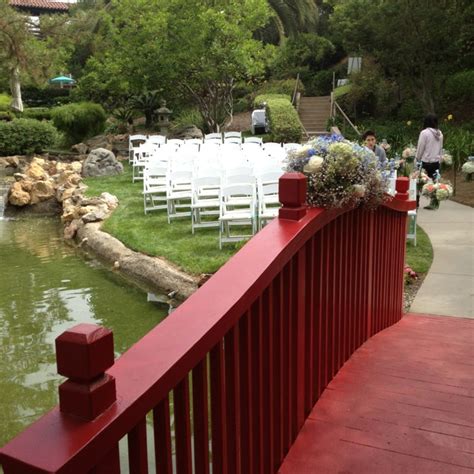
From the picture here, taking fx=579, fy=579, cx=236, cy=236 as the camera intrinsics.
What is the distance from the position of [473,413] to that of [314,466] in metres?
1.02

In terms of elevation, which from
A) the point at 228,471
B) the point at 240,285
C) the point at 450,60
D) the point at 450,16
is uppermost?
the point at 450,16

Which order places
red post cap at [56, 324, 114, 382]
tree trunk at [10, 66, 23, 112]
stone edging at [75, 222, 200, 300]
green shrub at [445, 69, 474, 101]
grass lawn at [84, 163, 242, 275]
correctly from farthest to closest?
tree trunk at [10, 66, 23, 112], green shrub at [445, 69, 474, 101], grass lawn at [84, 163, 242, 275], stone edging at [75, 222, 200, 300], red post cap at [56, 324, 114, 382]

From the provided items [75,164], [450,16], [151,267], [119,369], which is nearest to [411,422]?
[119,369]

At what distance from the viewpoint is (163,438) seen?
4.84 ft

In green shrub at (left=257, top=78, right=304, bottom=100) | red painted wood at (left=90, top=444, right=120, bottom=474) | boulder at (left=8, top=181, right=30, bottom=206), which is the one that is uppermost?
green shrub at (left=257, top=78, right=304, bottom=100)

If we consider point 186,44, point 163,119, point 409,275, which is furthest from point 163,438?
point 163,119

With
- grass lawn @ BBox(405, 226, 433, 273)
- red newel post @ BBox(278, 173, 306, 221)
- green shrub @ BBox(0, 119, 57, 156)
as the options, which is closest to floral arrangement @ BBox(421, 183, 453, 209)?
grass lawn @ BBox(405, 226, 433, 273)

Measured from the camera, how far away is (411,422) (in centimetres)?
281

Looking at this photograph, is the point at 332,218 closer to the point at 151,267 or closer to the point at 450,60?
the point at 151,267

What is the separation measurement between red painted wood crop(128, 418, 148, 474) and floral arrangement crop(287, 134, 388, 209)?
166 cm

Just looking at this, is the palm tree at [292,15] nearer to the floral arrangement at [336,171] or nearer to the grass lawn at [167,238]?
the grass lawn at [167,238]

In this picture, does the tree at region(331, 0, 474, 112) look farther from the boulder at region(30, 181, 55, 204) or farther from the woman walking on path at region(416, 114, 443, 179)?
the boulder at region(30, 181, 55, 204)

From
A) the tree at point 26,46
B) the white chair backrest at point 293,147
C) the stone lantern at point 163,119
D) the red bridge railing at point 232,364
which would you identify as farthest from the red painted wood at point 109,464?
the tree at point 26,46

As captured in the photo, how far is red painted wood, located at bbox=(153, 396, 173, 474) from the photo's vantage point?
4.76 feet
